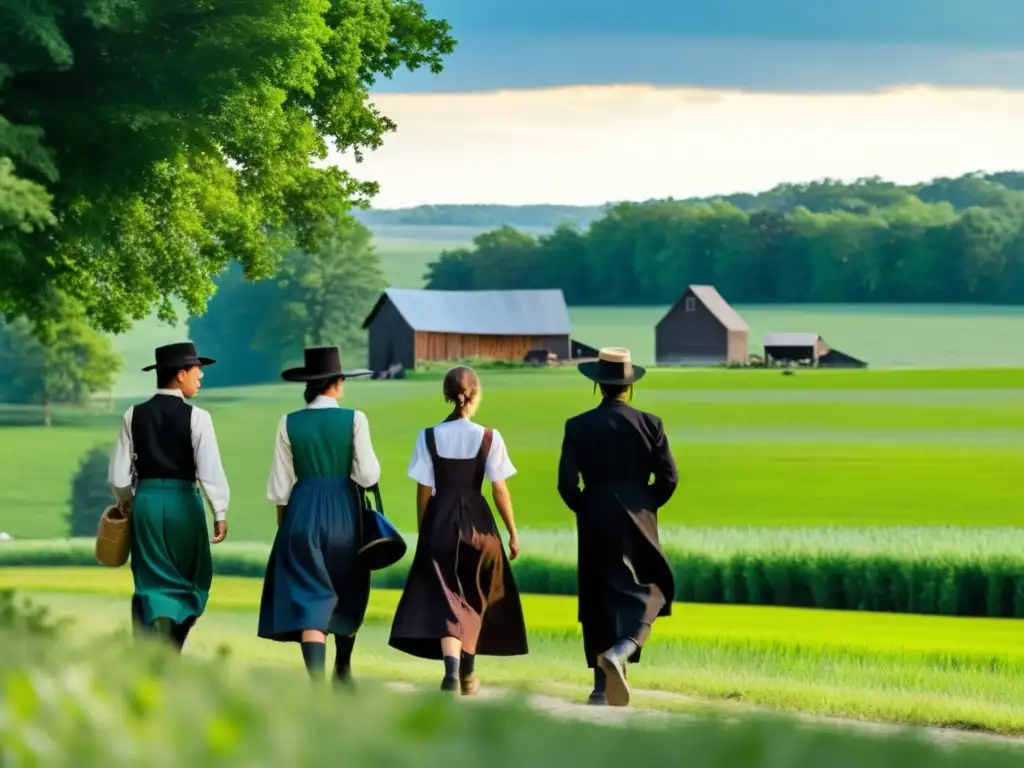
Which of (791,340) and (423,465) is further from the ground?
(423,465)

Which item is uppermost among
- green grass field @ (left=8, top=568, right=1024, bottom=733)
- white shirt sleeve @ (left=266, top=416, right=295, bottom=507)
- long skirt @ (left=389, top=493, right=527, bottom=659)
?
white shirt sleeve @ (left=266, top=416, right=295, bottom=507)

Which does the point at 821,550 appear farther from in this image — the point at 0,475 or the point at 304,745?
the point at 0,475

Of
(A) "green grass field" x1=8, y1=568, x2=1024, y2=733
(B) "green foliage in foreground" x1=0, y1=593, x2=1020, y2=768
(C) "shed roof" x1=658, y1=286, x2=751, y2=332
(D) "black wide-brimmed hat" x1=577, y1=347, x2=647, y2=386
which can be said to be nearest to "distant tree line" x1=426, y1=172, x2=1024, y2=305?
(C) "shed roof" x1=658, y1=286, x2=751, y2=332

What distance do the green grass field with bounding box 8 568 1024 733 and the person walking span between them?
2.73 feet

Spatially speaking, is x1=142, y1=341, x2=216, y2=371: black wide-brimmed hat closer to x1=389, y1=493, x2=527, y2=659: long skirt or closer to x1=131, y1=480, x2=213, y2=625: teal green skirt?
x1=131, y1=480, x2=213, y2=625: teal green skirt

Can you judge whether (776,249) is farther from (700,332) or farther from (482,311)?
(482,311)

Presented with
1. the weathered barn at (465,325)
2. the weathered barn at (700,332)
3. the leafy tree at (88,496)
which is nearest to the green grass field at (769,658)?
the weathered barn at (465,325)

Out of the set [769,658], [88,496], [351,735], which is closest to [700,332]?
[88,496]

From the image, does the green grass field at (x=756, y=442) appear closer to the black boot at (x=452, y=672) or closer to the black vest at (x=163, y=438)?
the black boot at (x=452, y=672)

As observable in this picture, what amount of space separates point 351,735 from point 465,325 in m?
36.4

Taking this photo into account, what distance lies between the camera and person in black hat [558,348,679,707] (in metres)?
10.6

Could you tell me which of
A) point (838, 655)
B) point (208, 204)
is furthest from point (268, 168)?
point (838, 655)

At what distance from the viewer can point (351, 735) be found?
13.6ft

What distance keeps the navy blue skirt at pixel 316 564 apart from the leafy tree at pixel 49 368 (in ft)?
161
